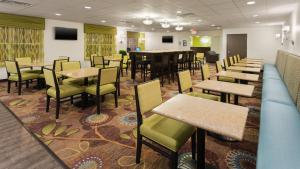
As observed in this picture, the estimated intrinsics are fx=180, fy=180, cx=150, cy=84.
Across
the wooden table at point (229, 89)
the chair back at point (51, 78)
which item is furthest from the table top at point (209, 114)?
the chair back at point (51, 78)

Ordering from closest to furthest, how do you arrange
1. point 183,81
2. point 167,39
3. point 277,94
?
point 183,81 < point 277,94 < point 167,39

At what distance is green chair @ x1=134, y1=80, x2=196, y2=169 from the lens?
1.70 meters

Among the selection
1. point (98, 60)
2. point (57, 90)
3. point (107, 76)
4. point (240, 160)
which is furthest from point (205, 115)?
point (98, 60)

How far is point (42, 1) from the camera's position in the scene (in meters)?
4.76

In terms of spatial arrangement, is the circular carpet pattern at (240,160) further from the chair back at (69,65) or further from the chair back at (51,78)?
the chair back at (69,65)

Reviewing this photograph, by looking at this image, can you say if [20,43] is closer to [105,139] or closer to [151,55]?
[151,55]

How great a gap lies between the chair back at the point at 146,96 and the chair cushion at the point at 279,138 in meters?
1.14

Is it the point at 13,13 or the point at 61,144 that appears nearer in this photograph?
the point at 61,144

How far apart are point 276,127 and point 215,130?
1050 millimetres

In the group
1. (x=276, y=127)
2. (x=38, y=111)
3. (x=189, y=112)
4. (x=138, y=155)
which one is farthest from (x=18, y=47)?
(x=276, y=127)

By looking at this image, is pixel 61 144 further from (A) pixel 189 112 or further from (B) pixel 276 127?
(B) pixel 276 127

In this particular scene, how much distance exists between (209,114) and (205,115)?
5 centimetres

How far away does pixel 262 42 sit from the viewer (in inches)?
416

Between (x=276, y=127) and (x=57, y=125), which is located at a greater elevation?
(x=276, y=127)
